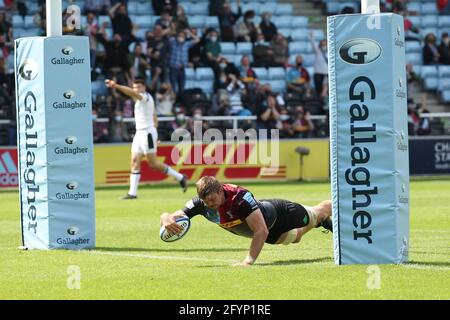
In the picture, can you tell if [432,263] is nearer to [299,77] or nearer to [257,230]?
[257,230]

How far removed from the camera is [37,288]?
11875 millimetres

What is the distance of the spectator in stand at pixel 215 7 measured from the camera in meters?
36.4

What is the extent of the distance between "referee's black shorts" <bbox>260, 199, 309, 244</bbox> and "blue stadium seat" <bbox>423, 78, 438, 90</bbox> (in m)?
24.1

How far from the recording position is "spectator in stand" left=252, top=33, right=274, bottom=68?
35.8 m

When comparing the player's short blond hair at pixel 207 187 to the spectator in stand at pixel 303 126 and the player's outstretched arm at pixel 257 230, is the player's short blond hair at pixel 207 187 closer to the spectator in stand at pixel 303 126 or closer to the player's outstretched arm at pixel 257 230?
the player's outstretched arm at pixel 257 230

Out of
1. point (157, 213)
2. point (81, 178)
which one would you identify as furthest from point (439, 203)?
point (81, 178)

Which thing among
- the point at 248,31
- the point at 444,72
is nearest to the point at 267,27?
the point at 248,31

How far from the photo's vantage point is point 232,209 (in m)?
13.2

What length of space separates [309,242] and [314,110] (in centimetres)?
1785

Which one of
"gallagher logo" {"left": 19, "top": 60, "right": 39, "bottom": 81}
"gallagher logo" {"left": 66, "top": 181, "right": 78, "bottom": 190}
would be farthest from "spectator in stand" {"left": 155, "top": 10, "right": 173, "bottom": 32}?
"gallagher logo" {"left": 66, "top": 181, "right": 78, "bottom": 190}

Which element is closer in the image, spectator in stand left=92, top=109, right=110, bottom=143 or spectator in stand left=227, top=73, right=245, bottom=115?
spectator in stand left=92, top=109, right=110, bottom=143

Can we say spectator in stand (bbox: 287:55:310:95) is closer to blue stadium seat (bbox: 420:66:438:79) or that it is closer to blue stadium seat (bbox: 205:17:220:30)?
blue stadium seat (bbox: 205:17:220:30)

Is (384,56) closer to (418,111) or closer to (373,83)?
(373,83)

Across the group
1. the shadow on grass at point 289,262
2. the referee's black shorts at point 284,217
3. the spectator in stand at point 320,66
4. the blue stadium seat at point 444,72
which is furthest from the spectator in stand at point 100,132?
the shadow on grass at point 289,262
